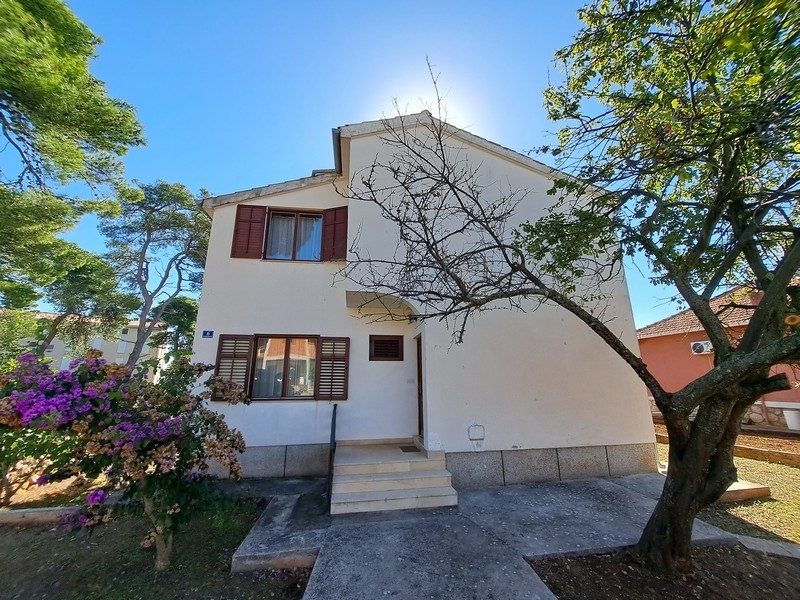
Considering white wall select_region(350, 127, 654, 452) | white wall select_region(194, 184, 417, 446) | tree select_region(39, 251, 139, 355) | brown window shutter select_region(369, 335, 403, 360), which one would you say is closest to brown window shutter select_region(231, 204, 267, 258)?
white wall select_region(194, 184, 417, 446)

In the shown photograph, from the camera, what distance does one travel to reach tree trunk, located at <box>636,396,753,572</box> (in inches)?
133

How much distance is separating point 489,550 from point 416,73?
597 cm

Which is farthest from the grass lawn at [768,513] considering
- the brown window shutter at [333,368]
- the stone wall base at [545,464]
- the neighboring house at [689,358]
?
the neighboring house at [689,358]

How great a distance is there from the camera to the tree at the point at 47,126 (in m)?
5.90

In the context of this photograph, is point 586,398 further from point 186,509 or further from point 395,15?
point 395,15

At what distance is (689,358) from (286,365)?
17.1 meters

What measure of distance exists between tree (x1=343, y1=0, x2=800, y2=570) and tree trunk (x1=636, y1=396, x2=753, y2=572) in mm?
12

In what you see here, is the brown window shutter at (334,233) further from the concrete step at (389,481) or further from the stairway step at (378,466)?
the concrete step at (389,481)

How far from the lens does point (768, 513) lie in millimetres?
4949

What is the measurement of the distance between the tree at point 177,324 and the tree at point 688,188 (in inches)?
745

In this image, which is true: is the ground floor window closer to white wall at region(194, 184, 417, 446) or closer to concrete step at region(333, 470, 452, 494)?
white wall at region(194, 184, 417, 446)

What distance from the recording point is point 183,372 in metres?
4.00

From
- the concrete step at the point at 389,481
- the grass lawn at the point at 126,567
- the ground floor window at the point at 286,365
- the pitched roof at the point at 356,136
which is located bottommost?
the grass lawn at the point at 126,567

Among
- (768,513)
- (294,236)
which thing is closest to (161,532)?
(294,236)
